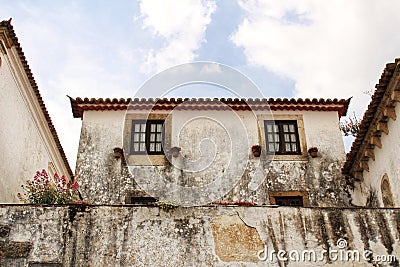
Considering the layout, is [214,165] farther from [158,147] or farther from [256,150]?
[158,147]

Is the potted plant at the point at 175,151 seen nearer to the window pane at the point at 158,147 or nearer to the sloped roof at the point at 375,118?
the window pane at the point at 158,147

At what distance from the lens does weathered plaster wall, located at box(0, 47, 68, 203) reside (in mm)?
13453

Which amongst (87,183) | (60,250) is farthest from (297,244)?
(87,183)

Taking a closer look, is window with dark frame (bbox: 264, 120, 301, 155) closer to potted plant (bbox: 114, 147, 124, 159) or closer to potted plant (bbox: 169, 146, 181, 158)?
potted plant (bbox: 169, 146, 181, 158)

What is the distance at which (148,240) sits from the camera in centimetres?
1057

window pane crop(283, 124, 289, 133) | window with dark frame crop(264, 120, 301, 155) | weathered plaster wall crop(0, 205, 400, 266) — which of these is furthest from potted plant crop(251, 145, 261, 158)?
weathered plaster wall crop(0, 205, 400, 266)

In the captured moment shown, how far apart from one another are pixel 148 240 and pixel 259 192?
17.5ft

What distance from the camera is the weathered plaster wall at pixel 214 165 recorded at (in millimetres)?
15062

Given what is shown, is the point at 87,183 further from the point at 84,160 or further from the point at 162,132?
the point at 162,132

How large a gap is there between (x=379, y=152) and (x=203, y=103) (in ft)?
18.4

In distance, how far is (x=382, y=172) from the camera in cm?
1345

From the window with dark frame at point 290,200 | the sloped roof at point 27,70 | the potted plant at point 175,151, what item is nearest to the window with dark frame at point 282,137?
the window with dark frame at point 290,200

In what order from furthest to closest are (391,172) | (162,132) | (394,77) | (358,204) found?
(162,132) < (358,204) < (391,172) < (394,77)

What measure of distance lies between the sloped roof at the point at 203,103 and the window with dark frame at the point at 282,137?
0.52m
